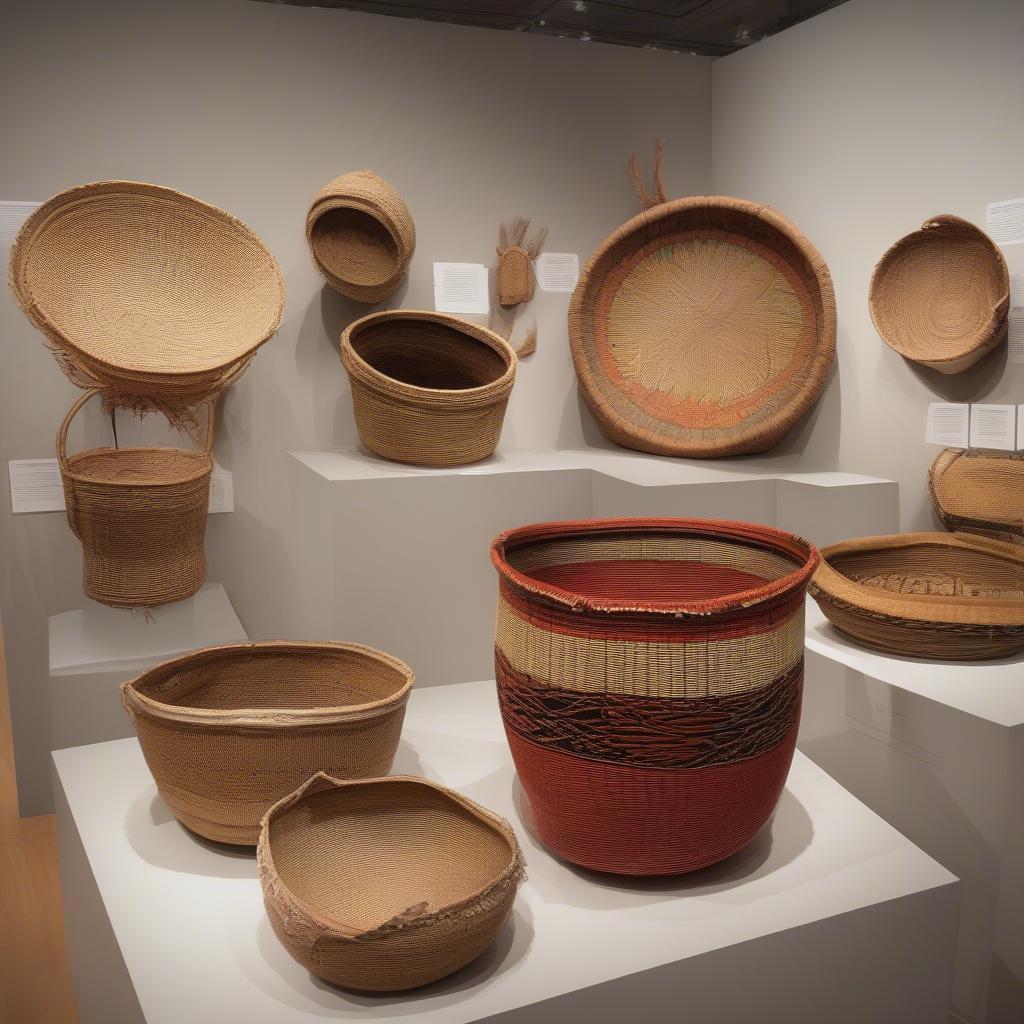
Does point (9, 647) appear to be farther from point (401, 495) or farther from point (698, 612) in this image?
point (698, 612)

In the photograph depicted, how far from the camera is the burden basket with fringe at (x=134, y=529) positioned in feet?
7.57

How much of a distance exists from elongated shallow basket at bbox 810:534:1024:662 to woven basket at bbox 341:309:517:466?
34.2 inches

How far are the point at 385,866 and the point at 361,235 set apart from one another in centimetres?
194

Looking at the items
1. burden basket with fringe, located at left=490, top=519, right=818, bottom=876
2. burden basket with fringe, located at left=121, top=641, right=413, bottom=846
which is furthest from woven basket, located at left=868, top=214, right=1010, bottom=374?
burden basket with fringe, located at left=121, top=641, right=413, bottom=846

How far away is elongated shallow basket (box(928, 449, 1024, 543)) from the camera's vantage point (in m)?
2.36

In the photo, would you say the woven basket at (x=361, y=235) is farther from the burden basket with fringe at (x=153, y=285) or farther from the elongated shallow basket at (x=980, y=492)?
the elongated shallow basket at (x=980, y=492)

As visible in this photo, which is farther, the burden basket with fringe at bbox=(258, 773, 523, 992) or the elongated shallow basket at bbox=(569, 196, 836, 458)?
the elongated shallow basket at bbox=(569, 196, 836, 458)

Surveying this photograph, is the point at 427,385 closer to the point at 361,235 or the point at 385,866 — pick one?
the point at 361,235

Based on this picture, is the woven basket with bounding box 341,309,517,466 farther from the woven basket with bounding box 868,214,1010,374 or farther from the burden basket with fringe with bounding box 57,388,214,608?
the woven basket with bounding box 868,214,1010,374

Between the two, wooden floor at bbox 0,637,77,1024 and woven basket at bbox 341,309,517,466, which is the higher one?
woven basket at bbox 341,309,517,466

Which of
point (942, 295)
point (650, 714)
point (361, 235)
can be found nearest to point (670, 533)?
point (650, 714)

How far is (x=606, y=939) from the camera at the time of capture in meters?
1.17

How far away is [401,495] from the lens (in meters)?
2.33

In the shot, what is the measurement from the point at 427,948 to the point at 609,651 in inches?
14.1
